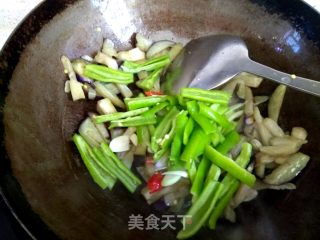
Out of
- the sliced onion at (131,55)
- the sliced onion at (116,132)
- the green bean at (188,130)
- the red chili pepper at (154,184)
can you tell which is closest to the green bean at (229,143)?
the green bean at (188,130)

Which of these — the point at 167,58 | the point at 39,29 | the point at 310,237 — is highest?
the point at 39,29

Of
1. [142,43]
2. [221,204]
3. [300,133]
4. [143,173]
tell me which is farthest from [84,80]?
[300,133]

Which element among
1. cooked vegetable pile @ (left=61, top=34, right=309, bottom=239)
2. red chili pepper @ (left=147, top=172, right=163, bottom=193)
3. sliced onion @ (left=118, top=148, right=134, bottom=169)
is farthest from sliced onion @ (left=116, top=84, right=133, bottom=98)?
red chili pepper @ (left=147, top=172, right=163, bottom=193)

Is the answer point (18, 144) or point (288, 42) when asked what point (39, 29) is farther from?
point (288, 42)

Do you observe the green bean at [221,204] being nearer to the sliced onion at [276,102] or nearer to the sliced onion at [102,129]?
the sliced onion at [276,102]

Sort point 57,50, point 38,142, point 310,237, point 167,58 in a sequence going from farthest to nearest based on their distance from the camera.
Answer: point 167,58, point 57,50, point 38,142, point 310,237

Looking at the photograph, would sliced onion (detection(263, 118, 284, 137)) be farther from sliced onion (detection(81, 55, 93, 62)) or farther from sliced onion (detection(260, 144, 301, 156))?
sliced onion (detection(81, 55, 93, 62))

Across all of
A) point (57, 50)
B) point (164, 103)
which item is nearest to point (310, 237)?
point (164, 103)
